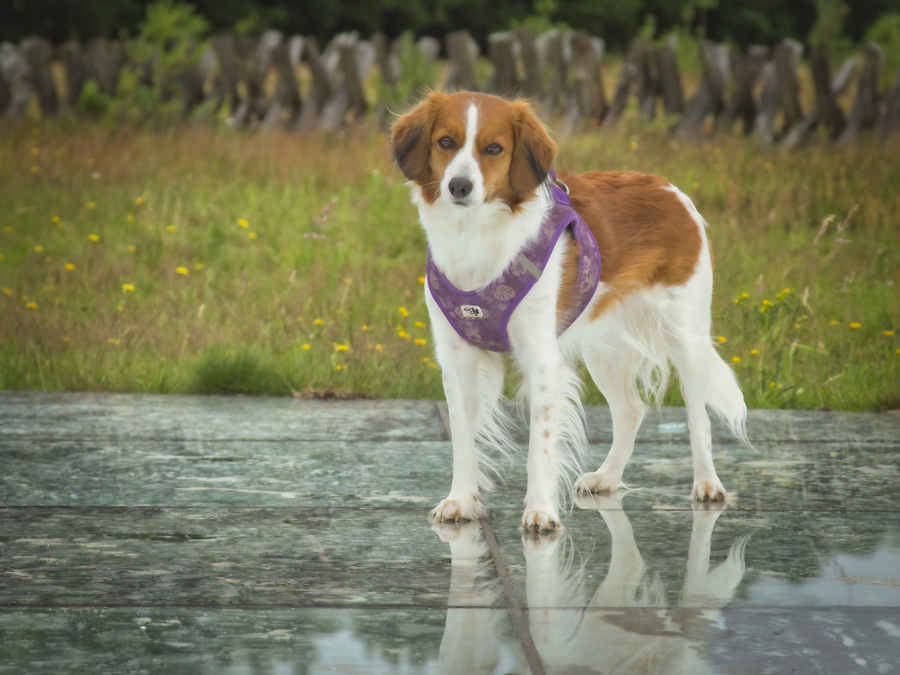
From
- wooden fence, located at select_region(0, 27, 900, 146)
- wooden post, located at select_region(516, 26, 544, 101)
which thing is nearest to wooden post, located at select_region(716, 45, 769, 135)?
wooden fence, located at select_region(0, 27, 900, 146)

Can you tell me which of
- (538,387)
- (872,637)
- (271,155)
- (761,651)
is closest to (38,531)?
(538,387)

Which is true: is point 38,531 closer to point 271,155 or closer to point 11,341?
point 11,341

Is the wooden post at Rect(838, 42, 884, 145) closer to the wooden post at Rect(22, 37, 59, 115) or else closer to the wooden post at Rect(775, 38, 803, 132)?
the wooden post at Rect(775, 38, 803, 132)

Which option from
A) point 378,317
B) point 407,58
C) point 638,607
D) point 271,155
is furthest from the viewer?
point 407,58

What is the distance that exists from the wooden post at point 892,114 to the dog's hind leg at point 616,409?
8172mm

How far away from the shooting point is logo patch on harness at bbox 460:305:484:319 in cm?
331

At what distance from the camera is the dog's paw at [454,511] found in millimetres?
3283

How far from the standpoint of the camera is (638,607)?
8.20 feet

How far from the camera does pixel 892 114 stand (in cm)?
1091

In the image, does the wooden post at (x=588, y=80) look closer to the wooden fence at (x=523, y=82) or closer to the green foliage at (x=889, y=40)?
the wooden fence at (x=523, y=82)

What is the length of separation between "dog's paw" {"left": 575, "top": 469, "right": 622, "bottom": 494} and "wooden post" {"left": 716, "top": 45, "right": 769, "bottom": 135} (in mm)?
8651

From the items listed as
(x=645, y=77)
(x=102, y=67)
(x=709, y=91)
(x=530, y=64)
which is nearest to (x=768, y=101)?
(x=709, y=91)

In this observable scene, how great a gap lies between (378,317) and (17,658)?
15.0 ft

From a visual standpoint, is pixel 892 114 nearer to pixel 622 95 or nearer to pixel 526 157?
pixel 622 95
